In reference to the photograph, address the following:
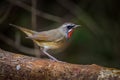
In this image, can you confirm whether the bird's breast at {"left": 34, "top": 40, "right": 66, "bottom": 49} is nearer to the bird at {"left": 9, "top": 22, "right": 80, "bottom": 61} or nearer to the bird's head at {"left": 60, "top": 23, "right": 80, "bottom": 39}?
the bird at {"left": 9, "top": 22, "right": 80, "bottom": 61}

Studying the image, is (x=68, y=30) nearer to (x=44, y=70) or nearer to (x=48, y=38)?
(x=48, y=38)

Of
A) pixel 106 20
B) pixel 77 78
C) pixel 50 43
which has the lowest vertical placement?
pixel 77 78

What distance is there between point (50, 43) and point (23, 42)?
3270 mm

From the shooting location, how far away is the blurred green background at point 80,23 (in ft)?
27.1

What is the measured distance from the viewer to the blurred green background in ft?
27.1

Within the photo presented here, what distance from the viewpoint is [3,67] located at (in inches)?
Result: 156

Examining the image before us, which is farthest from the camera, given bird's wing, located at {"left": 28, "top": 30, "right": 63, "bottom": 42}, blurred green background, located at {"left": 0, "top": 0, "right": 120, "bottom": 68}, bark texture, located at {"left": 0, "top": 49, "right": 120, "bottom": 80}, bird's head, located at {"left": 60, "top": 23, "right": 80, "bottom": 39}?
blurred green background, located at {"left": 0, "top": 0, "right": 120, "bottom": 68}

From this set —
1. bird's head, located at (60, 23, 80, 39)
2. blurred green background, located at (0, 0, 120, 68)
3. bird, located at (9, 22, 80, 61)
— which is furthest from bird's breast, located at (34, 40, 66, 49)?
blurred green background, located at (0, 0, 120, 68)

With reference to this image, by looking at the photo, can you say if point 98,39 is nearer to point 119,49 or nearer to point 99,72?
point 119,49

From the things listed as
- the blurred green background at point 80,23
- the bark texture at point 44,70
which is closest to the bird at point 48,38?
the bark texture at point 44,70

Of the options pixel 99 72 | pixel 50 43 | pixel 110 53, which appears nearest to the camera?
pixel 99 72

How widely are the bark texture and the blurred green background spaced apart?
13.4ft

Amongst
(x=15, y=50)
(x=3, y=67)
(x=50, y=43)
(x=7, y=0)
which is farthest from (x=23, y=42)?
(x=3, y=67)

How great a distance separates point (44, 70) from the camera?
395 cm
